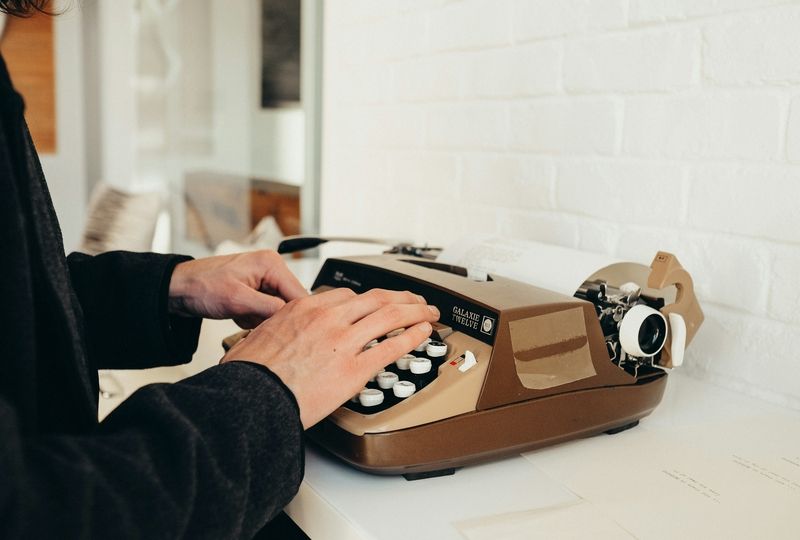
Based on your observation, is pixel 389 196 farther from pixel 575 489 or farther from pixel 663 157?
pixel 575 489

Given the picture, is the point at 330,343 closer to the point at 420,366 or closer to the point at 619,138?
the point at 420,366

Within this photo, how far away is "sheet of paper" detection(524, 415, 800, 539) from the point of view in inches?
24.9

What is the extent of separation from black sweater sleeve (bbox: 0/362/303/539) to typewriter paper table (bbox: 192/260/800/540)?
0.25ft

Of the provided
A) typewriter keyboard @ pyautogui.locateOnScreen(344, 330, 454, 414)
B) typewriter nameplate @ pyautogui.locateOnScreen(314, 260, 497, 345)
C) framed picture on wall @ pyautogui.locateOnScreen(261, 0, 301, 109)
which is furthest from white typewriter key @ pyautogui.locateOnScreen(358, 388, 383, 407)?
framed picture on wall @ pyautogui.locateOnScreen(261, 0, 301, 109)

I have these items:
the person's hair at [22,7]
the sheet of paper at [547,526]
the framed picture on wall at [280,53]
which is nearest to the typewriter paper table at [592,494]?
the sheet of paper at [547,526]

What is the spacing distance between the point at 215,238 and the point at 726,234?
2056 mm

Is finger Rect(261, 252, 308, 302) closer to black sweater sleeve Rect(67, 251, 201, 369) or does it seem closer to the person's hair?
black sweater sleeve Rect(67, 251, 201, 369)

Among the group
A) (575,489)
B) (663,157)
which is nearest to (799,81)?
(663,157)

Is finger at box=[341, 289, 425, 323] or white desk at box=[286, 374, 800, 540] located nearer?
white desk at box=[286, 374, 800, 540]

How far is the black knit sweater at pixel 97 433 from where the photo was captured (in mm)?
490

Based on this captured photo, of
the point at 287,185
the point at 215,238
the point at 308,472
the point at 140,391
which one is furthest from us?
the point at 215,238

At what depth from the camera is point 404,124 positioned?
63.6 inches

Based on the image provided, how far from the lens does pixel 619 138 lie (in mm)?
1152

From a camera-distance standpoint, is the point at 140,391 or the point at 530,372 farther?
the point at 530,372
